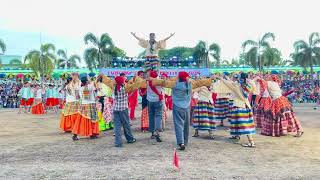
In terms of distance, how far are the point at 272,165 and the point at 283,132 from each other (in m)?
3.94

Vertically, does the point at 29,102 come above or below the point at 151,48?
below

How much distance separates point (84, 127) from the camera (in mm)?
10625

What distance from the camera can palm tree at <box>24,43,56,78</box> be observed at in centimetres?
4250

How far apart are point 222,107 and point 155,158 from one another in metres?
5.20

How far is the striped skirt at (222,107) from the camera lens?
41.1 ft

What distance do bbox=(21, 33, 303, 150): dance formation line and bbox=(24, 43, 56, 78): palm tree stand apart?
3126cm

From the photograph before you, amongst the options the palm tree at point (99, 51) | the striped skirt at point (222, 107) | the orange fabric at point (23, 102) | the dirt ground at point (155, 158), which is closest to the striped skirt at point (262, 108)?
the dirt ground at point (155, 158)

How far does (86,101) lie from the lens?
34.8 ft

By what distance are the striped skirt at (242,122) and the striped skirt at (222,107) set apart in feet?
9.03

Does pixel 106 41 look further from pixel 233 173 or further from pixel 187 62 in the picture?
pixel 233 173

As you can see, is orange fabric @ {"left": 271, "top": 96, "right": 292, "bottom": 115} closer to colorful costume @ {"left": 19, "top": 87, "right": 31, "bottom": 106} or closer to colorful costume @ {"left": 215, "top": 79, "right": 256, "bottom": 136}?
colorful costume @ {"left": 215, "top": 79, "right": 256, "bottom": 136}

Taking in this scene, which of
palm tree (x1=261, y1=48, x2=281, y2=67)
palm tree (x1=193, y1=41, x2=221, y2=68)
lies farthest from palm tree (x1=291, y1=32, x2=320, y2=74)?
palm tree (x1=193, y1=41, x2=221, y2=68)

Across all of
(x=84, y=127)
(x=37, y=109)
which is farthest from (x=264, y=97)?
(x=37, y=109)

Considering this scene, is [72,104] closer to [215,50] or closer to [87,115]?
[87,115]
